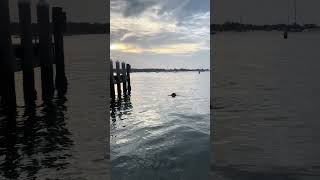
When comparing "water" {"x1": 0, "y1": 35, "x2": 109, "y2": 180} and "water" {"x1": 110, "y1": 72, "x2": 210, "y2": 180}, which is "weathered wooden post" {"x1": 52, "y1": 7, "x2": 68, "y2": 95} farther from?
"water" {"x1": 110, "y1": 72, "x2": 210, "y2": 180}

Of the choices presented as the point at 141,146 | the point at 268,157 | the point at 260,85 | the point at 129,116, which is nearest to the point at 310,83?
the point at 260,85

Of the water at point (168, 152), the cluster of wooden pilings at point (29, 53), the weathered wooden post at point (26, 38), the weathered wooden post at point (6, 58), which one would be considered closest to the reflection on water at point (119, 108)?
the cluster of wooden pilings at point (29, 53)

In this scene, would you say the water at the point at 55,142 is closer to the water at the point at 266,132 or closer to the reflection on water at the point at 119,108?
the reflection on water at the point at 119,108

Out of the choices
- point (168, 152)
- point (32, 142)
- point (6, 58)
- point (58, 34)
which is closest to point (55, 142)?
point (32, 142)

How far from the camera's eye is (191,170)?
38.8 ft

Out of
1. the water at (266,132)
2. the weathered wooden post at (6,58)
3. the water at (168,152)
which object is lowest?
the water at (266,132)

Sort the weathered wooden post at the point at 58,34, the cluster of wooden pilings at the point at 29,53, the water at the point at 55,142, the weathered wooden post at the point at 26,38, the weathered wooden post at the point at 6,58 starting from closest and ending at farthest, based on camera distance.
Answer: the water at the point at 55,142, the weathered wooden post at the point at 6,58, the cluster of wooden pilings at the point at 29,53, the weathered wooden post at the point at 26,38, the weathered wooden post at the point at 58,34

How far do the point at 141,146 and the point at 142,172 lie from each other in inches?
145

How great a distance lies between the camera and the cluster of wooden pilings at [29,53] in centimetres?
2039

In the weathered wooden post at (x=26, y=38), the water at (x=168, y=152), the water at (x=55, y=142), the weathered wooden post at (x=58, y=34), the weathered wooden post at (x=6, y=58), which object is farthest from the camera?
the weathered wooden post at (x=58, y=34)

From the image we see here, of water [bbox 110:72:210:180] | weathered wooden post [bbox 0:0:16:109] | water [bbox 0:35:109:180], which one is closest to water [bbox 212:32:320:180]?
water [bbox 110:72:210:180]

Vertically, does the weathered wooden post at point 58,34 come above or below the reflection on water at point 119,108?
above

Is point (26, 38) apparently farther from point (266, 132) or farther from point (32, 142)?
point (266, 132)

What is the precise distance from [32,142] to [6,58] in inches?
131
